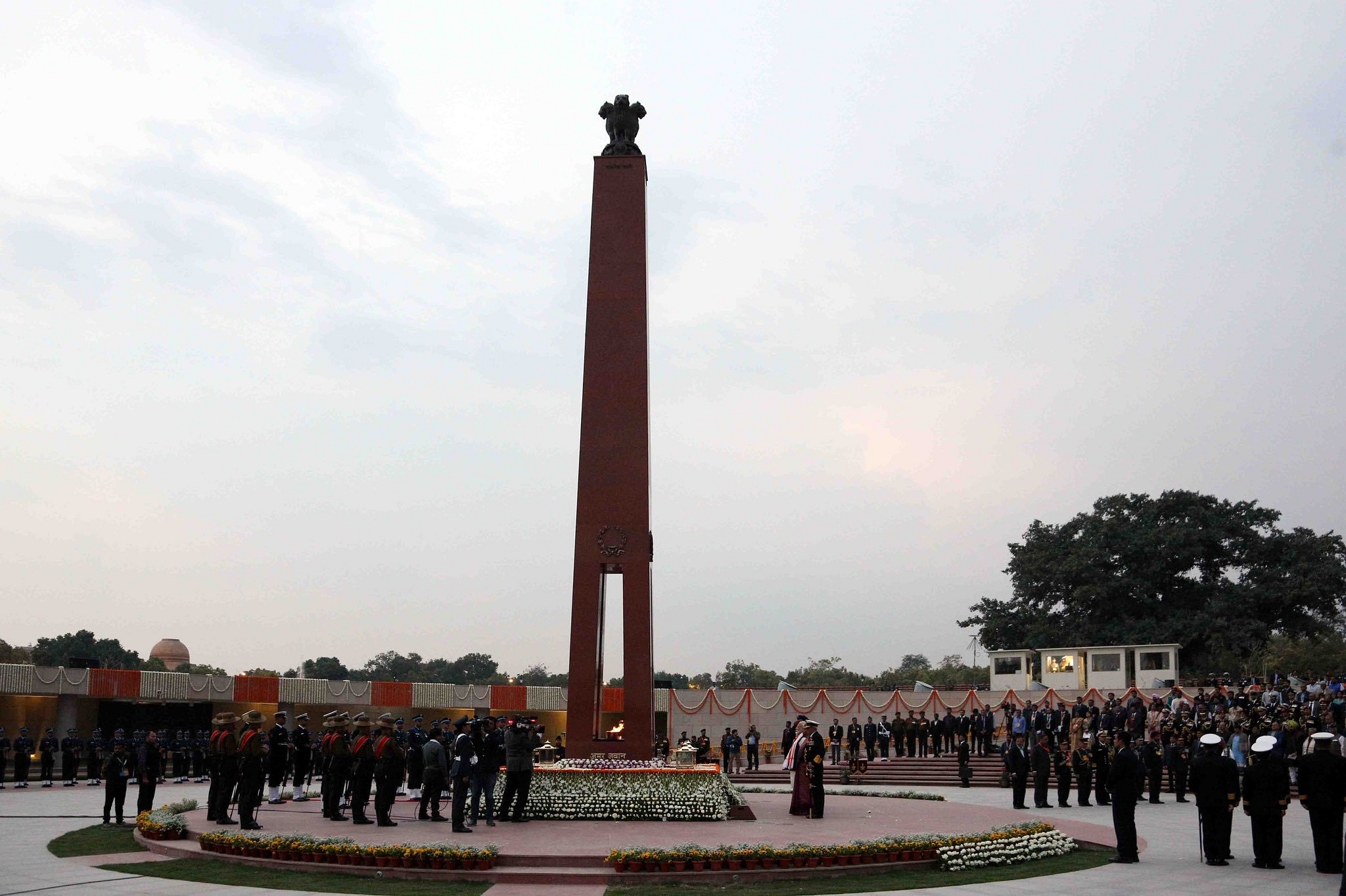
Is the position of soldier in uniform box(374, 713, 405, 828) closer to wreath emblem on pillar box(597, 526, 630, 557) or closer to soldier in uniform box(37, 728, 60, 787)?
wreath emblem on pillar box(597, 526, 630, 557)

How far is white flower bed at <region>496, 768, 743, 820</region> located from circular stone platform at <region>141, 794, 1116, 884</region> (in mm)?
233

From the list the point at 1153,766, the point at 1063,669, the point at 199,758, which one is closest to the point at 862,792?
the point at 1153,766

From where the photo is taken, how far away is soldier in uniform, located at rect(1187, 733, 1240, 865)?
12656 millimetres

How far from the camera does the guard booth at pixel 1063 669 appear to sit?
4881 centimetres

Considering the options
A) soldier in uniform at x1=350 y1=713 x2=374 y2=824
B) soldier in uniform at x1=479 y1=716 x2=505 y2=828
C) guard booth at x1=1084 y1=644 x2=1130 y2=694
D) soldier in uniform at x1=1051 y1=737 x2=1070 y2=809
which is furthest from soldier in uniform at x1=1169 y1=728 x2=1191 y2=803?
guard booth at x1=1084 y1=644 x2=1130 y2=694

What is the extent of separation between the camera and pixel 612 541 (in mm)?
19125

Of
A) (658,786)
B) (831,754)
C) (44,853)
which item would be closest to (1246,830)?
(658,786)

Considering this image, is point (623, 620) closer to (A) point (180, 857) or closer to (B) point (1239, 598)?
(A) point (180, 857)

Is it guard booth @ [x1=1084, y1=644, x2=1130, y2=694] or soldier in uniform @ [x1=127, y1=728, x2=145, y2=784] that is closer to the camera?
soldier in uniform @ [x1=127, y1=728, x2=145, y2=784]

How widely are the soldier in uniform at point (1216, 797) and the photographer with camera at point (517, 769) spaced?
8.40m

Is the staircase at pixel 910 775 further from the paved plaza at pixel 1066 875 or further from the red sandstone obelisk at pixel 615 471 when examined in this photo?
the red sandstone obelisk at pixel 615 471

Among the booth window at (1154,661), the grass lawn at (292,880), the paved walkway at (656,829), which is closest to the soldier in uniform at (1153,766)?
the paved walkway at (656,829)

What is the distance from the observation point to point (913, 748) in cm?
Result: 3225

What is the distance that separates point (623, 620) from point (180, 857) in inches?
304
